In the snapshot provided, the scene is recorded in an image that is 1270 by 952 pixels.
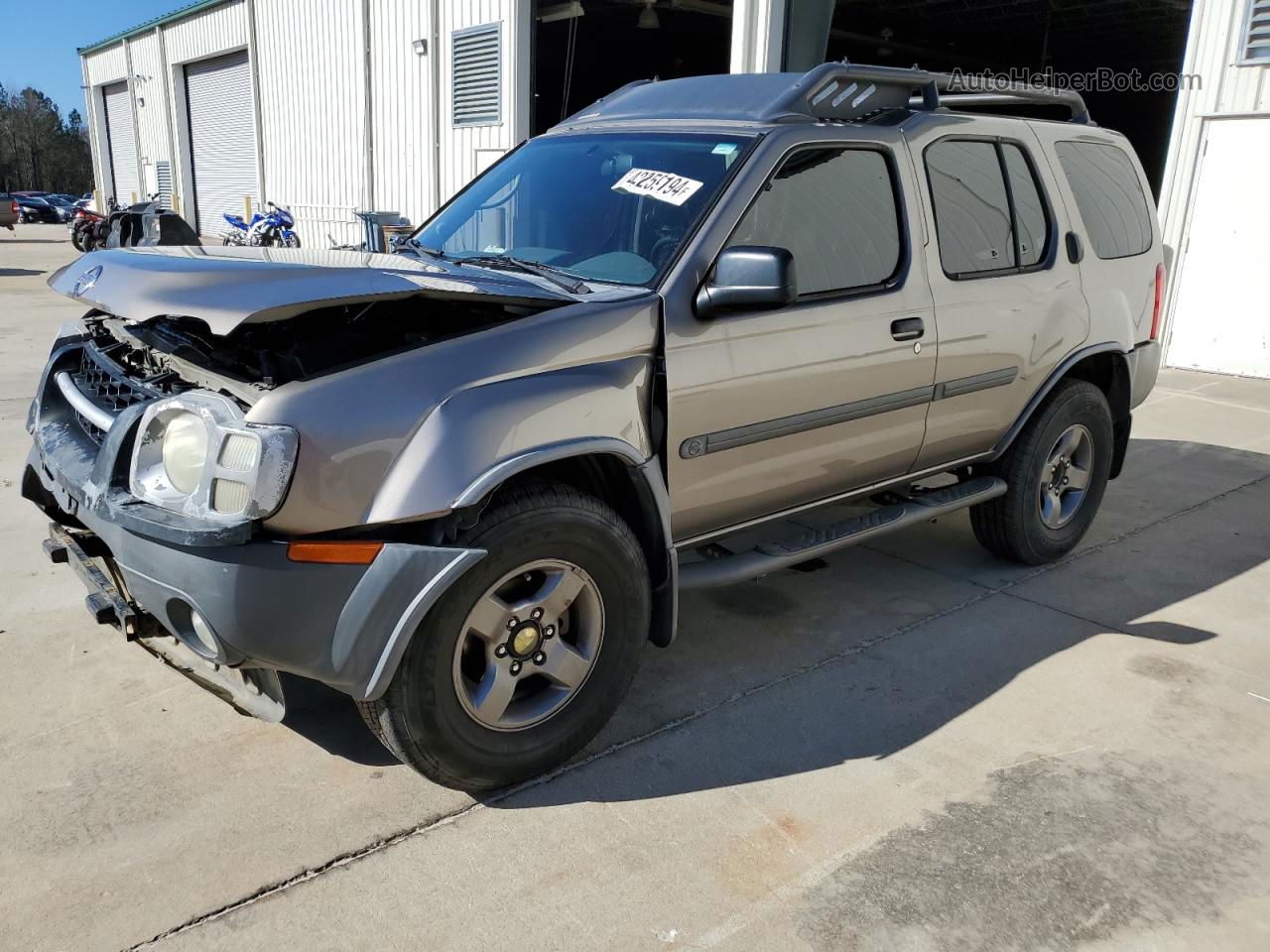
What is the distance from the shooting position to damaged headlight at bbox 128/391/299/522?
2.38 meters

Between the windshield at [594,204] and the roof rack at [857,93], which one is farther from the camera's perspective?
the roof rack at [857,93]

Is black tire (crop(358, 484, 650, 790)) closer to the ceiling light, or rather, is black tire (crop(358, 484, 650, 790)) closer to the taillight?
the taillight

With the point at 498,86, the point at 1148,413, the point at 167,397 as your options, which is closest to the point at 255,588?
the point at 167,397

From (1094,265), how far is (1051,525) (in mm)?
1228

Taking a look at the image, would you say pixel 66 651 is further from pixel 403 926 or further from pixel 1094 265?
pixel 1094 265

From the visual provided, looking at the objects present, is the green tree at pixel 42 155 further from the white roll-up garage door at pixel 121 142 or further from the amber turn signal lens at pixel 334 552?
the amber turn signal lens at pixel 334 552

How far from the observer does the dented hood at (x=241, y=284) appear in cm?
249

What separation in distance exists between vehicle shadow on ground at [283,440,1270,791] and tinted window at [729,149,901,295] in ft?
4.57

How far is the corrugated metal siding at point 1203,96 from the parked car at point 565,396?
245 inches

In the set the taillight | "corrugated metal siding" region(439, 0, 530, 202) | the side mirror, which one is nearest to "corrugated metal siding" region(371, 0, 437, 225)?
"corrugated metal siding" region(439, 0, 530, 202)

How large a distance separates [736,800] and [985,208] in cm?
265

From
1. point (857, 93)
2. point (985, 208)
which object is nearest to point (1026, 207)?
point (985, 208)

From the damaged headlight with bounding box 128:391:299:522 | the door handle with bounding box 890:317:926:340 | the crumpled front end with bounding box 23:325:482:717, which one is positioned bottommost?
the crumpled front end with bounding box 23:325:482:717

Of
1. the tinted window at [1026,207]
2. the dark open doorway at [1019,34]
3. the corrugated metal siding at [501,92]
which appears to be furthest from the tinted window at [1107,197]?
the dark open doorway at [1019,34]
